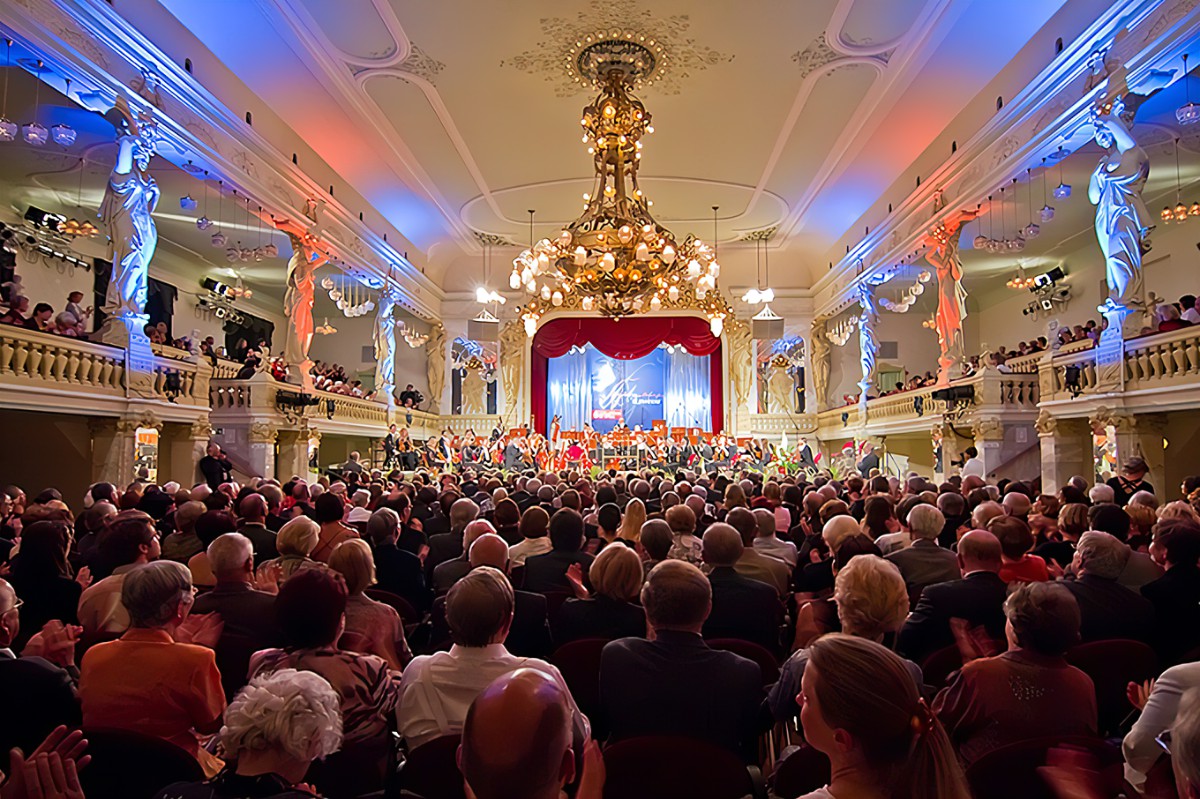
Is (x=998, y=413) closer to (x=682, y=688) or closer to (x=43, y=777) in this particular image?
(x=682, y=688)

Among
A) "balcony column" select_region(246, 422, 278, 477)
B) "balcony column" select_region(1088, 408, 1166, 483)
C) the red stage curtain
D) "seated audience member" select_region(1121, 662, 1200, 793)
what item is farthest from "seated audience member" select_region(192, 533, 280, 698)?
the red stage curtain

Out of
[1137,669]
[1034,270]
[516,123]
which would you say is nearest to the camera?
[1137,669]

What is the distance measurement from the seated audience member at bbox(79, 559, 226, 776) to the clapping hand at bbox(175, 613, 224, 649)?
52 cm

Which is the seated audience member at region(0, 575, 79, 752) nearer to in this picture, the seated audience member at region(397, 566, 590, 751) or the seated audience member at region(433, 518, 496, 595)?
the seated audience member at region(397, 566, 590, 751)

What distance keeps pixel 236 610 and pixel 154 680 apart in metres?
0.78

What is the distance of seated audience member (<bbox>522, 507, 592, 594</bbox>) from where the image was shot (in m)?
4.10

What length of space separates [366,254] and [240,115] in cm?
507

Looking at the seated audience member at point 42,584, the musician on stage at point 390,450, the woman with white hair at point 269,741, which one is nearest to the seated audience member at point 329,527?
the seated audience member at point 42,584

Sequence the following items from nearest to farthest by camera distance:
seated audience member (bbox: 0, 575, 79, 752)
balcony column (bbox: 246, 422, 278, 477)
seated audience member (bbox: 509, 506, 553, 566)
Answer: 1. seated audience member (bbox: 0, 575, 79, 752)
2. seated audience member (bbox: 509, 506, 553, 566)
3. balcony column (bbox: 246, 422, 278, 477)

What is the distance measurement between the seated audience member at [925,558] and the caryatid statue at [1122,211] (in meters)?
5.35

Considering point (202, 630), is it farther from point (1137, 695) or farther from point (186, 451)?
point (186, 451)

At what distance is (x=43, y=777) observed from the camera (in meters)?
1.58

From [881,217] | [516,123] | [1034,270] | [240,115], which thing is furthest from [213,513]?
[1034,270]

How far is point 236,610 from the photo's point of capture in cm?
295
